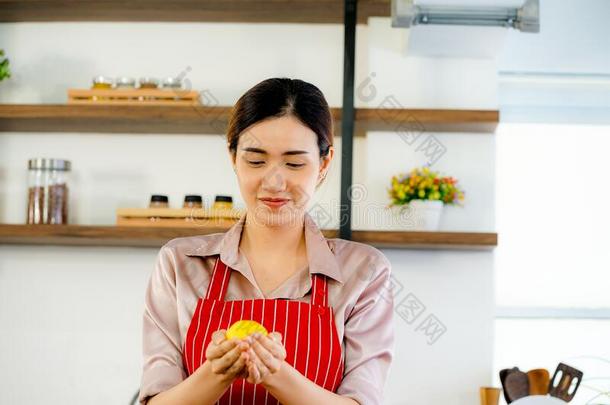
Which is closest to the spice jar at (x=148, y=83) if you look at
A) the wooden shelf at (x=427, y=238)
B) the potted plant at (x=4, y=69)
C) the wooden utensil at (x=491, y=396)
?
the potted plant at (x=4, y=69)

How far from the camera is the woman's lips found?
5.06 feet

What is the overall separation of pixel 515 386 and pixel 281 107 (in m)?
1.51

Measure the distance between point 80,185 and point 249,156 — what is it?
5.25 ft

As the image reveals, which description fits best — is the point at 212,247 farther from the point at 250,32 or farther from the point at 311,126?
the point at 250,32

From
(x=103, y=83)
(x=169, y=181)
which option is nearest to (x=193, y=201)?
(x=169, y=181)

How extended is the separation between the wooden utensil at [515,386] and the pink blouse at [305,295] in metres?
1.15

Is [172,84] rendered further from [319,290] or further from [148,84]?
[319,290]

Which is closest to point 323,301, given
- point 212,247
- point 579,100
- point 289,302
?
point 289,302

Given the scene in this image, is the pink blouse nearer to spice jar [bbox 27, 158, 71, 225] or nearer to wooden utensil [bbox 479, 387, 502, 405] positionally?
wooden utensil [bbox 479, 387, 502, 405]

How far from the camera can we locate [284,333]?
1540mm

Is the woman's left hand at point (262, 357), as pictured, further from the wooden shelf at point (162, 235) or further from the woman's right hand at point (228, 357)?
the wooden shelf at point (162, 235)

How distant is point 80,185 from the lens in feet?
9.72

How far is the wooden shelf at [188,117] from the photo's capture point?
8.91 ft

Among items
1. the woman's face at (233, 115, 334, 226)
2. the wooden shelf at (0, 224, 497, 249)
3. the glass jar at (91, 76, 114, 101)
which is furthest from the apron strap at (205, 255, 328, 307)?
the glass jar at (91, 76, 114, 101)
